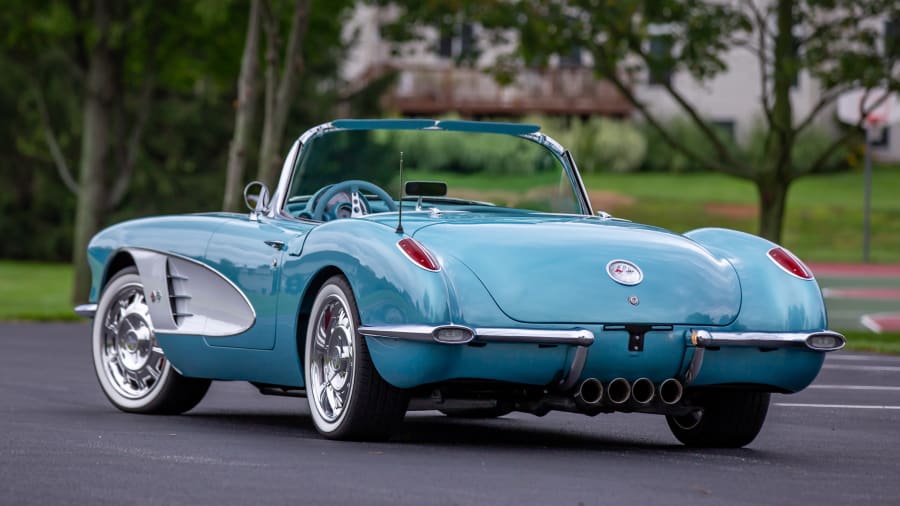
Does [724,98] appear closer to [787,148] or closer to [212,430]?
[787,148]

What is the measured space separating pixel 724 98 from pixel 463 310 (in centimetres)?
5806

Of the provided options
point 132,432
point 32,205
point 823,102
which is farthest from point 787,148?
point 32,205

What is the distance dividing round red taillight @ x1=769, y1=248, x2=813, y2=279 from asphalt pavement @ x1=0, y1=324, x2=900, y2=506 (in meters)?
0.78

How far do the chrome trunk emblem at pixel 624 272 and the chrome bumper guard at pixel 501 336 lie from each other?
0.33 meters

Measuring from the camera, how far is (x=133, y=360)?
10250mm

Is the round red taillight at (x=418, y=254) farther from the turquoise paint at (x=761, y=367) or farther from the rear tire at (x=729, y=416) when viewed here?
the rear tire at (x=729, y=416)

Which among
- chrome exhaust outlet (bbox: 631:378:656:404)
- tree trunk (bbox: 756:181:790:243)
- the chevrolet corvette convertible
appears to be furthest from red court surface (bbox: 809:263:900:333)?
chrome exhaust outlet (bbox: 631:378:656:404)

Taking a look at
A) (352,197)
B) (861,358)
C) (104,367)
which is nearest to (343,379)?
(352,197)

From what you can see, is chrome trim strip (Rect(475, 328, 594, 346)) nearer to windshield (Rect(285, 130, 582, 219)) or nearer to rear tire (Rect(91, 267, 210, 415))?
windshield (Rect(285, 130, 582, 219))

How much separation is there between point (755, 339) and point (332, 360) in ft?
5.92

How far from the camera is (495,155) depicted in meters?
9.99

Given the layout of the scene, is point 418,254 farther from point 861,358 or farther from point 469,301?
point 861,358

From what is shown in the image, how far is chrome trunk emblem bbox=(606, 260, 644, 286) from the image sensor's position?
807 cm

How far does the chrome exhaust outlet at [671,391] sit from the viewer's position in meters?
8.09
